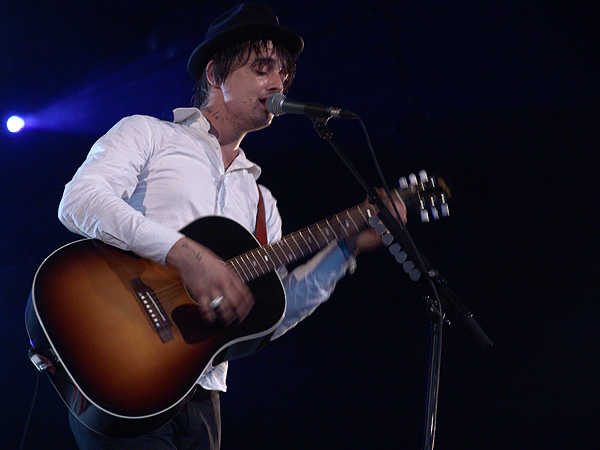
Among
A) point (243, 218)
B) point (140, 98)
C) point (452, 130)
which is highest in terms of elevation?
point (140, 98)

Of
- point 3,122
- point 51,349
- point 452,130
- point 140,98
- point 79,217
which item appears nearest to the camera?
point 51,349

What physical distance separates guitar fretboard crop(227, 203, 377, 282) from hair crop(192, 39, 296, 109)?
0.90 metres

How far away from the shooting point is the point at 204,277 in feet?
5.63

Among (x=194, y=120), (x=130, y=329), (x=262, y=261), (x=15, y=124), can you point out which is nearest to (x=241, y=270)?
(x=262, y=261)

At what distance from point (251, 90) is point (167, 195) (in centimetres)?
67

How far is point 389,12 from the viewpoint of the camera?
3.94m

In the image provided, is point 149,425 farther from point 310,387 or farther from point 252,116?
point 310,387

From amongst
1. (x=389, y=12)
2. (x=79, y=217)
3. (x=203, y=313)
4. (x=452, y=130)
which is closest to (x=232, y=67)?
(x=79, y=217)

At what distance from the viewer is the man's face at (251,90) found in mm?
2365

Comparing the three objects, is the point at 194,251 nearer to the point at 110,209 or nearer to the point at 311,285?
the point at 110,209

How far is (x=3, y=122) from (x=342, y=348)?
3131mm

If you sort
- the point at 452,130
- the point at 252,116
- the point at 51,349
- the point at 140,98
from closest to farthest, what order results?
the point at 51,349 → the point at 252,116 → the point at 452,130 → the point at 140,98

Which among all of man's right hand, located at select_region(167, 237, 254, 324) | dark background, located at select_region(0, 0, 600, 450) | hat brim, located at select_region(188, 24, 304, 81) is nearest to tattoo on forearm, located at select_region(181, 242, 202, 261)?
man's right hand, located at select_region(167, 237, 254, 324)

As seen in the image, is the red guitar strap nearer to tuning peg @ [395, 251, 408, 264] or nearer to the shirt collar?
the shirt collar
